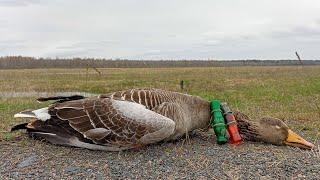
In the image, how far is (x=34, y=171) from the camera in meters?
6.25

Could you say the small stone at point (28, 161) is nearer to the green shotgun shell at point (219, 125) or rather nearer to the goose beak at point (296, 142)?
the green shotgun shell at point (219, 125)

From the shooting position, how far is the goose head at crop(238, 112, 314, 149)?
25.1 ft

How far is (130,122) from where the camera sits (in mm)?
6598

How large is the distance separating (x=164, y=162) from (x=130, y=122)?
789 mm

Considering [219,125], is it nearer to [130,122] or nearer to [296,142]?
[296,142]

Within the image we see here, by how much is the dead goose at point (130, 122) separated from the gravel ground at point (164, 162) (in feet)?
0.70

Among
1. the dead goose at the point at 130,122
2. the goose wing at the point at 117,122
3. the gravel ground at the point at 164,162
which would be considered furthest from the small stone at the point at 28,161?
the goose wing at the point at 117,122

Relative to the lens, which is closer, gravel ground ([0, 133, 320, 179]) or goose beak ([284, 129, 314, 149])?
gravel ground ([0, 133, 320, 179])

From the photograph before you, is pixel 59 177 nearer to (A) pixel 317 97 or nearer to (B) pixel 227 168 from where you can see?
(B) pixel 227 168

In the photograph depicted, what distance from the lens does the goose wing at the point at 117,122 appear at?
21.6ft

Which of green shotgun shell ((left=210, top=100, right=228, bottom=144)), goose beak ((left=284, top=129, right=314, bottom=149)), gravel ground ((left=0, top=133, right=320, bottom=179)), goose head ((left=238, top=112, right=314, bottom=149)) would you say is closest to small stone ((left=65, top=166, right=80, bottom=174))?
gravel ground ((left=0, top=133, right=320, bottom=179))

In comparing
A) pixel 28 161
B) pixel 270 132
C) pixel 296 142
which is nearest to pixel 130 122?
pixel 28 161

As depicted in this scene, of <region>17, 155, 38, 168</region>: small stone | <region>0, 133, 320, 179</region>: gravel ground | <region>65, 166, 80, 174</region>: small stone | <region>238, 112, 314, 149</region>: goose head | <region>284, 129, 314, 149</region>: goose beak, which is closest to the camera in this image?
<region>0, 133, 320, 179</region>: gravel ground

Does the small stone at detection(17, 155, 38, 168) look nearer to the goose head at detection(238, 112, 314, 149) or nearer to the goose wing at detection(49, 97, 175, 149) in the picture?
the goose wing at detection(49, 97, 175, 149)
